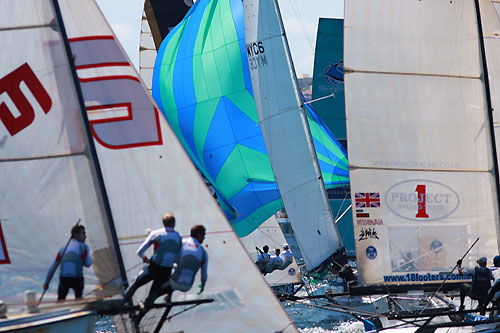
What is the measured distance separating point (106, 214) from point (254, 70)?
10095 millimetres

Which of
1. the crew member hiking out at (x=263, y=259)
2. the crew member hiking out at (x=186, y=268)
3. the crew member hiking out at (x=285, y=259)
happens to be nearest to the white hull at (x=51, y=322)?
the crew member hiking out at (x=186, y=268)

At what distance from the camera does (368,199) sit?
13172 millimetres

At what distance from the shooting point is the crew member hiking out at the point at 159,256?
27.7 feet

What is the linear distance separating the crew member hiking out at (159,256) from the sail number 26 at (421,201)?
18.1ft

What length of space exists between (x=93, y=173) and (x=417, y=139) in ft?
18.9

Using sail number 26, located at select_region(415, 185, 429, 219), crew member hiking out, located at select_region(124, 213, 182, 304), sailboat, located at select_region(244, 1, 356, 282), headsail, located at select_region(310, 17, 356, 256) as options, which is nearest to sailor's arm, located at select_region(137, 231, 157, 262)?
crew member hiking out, located at select_region(124, 213, 182, 304)

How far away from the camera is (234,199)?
21266 millimetres

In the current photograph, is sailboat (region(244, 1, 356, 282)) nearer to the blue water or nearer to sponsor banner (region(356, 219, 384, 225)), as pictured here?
the blue water

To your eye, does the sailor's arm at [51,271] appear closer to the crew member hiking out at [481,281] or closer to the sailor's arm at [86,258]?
the sailor's arm at [86,258]

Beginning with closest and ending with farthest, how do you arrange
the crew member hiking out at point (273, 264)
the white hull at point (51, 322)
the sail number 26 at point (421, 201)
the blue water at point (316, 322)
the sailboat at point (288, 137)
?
the white hull at point (51, 322) < the sail number 26 at point (421, 201) < the blue water at point (316, 322) < the sailboat at point (288, 137) < the crew member hiking out at point (273, 264)

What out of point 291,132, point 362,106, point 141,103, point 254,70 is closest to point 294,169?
point 291,132

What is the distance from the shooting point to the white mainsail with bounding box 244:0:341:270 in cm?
1802

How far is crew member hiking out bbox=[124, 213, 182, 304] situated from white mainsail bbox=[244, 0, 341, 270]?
9634mm

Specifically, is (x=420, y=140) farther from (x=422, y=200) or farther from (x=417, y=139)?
(x=422, y=200)
